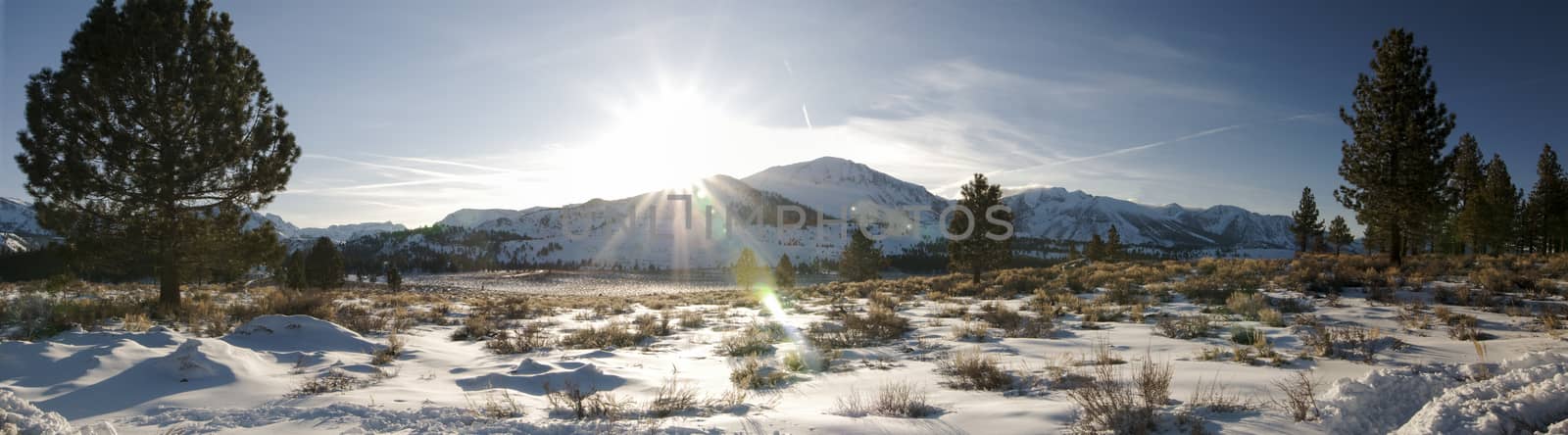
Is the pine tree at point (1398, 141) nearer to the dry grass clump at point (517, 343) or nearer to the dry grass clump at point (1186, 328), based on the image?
the dry grass clump at point (1186, 328)

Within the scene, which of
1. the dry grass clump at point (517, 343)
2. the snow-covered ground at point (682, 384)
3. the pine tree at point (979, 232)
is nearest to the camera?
the snow-covered ground at point (682, 384)

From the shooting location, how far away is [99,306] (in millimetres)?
10766

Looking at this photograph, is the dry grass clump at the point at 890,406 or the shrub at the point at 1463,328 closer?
the dry grass clump at the point at 890,406

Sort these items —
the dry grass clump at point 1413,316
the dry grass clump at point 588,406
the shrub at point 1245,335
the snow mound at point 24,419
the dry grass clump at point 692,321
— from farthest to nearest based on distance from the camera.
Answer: the dry grass clump at point 692,321, the dry grass clump at point 1413,316, the shrub at point 1245,335, the dry grass clump at point 588,406, the snow mound at point 24,419

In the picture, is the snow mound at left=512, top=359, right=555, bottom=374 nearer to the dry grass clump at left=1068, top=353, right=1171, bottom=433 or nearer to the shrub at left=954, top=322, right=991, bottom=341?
the dry grass clump at left=1068, top=353, right=1171, bottom=433

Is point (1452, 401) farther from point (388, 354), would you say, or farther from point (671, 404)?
point (388, 354)

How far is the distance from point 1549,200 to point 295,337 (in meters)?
73.8

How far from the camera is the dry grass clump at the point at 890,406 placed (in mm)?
4730

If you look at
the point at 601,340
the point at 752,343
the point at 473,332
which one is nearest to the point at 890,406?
the point at 752,343

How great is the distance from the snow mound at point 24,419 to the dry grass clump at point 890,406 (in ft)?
15.9

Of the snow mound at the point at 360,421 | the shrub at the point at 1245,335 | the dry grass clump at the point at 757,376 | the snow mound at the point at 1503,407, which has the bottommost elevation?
the dry grass clump at the point at 757,376

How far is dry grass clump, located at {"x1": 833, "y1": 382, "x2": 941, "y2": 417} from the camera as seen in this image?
473 centimetres

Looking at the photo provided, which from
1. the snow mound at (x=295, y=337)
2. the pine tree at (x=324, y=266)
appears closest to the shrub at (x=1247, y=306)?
the snow mound at (x=295, y=337)

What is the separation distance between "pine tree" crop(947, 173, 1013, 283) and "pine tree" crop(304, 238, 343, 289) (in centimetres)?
4896
